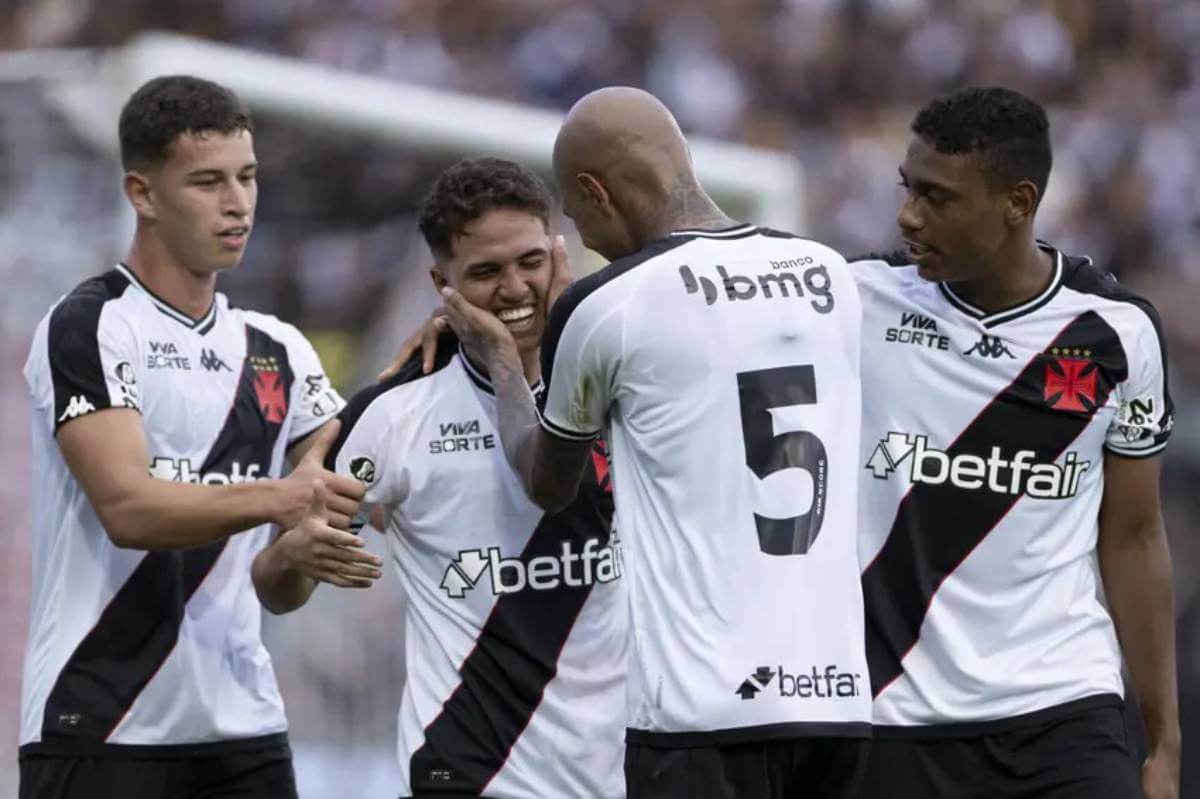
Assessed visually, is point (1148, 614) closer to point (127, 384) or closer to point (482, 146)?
point (127, 384)

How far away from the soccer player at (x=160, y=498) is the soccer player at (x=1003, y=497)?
152 cm

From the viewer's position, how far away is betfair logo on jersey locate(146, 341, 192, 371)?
5.53m

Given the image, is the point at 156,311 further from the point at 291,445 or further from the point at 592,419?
the point at 592,419

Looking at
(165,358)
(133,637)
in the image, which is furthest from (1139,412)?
(133,637)

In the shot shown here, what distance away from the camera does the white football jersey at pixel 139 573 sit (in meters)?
5.41

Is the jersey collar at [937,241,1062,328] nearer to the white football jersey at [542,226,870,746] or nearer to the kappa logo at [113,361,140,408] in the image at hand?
the white football jersey at [542,226,870,746]

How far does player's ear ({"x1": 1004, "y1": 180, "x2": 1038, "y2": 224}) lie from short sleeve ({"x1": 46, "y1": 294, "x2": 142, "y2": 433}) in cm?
235

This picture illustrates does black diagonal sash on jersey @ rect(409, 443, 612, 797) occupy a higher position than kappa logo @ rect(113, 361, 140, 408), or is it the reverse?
kappa logo @ rect(113, 361, 140, 408)

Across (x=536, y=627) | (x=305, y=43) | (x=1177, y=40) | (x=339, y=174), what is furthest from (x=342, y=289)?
(x=1177, y=40)

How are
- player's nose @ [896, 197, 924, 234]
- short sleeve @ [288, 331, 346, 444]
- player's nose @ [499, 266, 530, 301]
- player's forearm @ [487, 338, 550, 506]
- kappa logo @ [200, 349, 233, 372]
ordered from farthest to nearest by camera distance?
short sleeve @ [288, 331, 346, 444], kappa logo @ [200, 349, 233, 372], player's nose @ [896, 197, 924, 234], player's nose @ [499, 266, 530, 301], player's forearm @ [487, 338, 550, 506]

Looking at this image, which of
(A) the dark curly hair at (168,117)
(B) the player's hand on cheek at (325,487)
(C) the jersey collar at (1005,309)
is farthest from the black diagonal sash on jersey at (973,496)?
(A) the dark curly hair at (168,117)

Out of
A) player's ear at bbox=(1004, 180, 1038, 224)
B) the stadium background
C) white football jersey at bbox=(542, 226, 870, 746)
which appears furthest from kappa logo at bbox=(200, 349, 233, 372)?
the stadium background

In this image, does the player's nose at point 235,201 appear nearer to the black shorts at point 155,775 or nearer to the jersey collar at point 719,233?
the black shorts at point 155,775

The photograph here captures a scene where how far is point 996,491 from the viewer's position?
5.21 m
